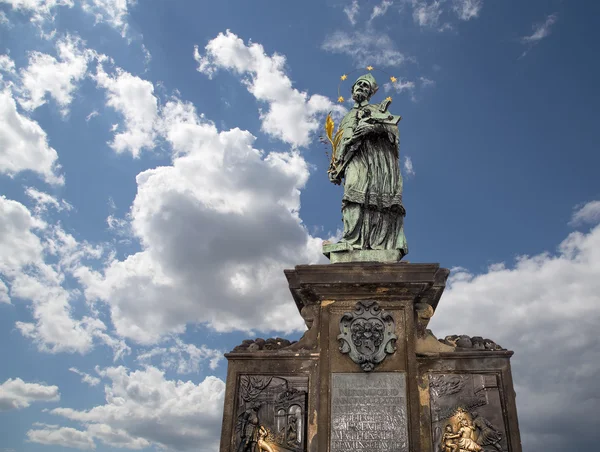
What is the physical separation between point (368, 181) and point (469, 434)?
5752 mm

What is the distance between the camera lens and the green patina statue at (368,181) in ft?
38.7

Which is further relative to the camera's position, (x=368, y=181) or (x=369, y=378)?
(x=368, y=181)

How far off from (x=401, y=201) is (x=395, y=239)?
37.1 inches

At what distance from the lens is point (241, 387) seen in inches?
403

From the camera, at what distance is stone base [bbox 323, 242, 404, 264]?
11547 millimetres

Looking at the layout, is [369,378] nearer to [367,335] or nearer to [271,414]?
[367,335]

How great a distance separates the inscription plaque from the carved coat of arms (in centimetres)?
32

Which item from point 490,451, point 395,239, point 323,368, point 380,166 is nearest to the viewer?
point 490,451

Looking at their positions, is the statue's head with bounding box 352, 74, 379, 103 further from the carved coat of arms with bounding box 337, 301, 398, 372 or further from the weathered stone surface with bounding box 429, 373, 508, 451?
the weathered stone surface with bounding box 429, 373, 508, 451

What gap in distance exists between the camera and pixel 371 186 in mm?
12492

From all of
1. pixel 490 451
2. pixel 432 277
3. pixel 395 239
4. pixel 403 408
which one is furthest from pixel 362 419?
pixel 395 239

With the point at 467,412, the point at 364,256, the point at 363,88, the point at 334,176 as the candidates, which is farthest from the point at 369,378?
the point at 363,88

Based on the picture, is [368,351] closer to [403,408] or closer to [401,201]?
[403,408]

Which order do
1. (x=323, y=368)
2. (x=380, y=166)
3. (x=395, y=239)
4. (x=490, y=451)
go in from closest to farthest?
(x=490, y=451) < (x=323, y=368) < (x=395, y=239) < (x=380, y=166)
